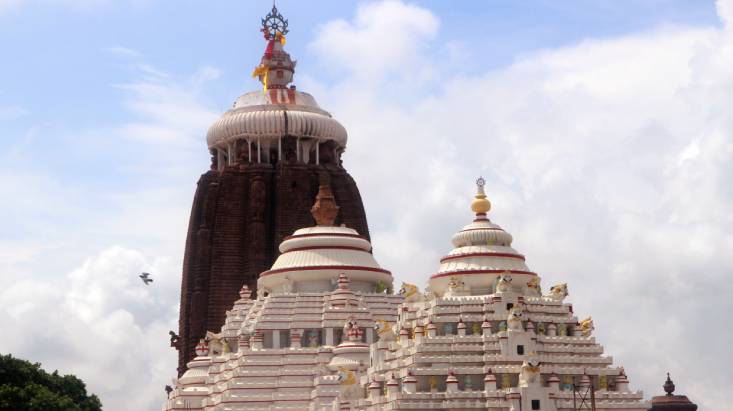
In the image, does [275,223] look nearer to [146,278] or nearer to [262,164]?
[262,164]

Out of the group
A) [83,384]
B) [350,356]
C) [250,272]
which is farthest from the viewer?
[250,272]

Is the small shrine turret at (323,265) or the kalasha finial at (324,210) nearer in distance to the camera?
the small shrine turret at (323,265)

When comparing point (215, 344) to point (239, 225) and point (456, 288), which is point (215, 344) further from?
point (239, 225)

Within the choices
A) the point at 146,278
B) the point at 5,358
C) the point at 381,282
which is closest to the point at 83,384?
the point at 5,358

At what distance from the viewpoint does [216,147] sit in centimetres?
12631

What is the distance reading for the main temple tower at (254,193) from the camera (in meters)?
121

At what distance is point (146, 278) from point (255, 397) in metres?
10.3

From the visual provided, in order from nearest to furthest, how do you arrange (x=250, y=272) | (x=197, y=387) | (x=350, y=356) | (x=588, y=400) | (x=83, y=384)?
(x=588, y=400) → (x=350, y=356) → (x=197, y=387) → (x=83, y=384) → (x=250, y=272)

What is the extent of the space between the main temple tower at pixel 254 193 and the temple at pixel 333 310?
115 millimetres

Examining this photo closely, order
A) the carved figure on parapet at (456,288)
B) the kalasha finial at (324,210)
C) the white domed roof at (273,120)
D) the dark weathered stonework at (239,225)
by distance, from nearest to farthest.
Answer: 1. the carved figure on parapet at (456,288)
2. the kalasha finial at (324,210)
3. the dark weathered stonework at (239,225)
4. the white domed roof at (273,120)

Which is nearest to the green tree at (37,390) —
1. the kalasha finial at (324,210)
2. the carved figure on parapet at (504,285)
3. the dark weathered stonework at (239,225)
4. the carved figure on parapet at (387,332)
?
the dark weathered stonework at (239,225)

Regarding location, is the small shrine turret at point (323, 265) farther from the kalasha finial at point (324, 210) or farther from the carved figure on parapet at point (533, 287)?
the carved figure on parapet at point (533, 287)

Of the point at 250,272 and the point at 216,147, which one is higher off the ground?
the point at 216,147

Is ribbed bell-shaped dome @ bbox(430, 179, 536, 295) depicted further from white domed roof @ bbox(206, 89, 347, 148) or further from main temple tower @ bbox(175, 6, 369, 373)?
white domed roof @ bbox(206, 89, 347, 148)
